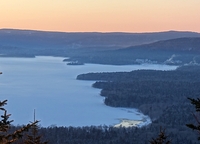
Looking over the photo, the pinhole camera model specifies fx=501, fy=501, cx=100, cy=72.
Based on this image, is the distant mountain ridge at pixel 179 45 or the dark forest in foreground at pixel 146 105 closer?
the dark forest in foreground at pixel 146 105

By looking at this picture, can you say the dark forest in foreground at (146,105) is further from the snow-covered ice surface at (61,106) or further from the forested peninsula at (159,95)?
the snow-covered ice surface at (61,106)

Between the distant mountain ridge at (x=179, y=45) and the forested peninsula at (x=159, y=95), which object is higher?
the distant mountain ridge at (x=179, y=45)

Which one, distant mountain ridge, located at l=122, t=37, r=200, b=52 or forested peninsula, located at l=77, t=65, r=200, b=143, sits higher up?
distant mountain ridge, located at l=122, t=37, r=200, b=52

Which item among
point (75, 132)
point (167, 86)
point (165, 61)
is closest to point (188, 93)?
point (167, 86)

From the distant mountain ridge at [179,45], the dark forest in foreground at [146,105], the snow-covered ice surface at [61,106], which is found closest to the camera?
the dark forest in foreground at [146,105]

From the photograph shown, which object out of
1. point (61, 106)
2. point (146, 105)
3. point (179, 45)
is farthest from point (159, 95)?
point (179, 45)

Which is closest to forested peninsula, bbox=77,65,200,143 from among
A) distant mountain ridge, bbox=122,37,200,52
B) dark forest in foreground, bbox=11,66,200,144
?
dark forest in foreground, bbox=11,66,200,144

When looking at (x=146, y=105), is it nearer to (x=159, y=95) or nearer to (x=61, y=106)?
(x=61, y=106)

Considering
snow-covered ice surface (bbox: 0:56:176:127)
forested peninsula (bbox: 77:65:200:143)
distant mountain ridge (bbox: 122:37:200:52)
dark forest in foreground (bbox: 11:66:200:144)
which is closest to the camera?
dark forest in foreground (bbox: 11:66:200:144)

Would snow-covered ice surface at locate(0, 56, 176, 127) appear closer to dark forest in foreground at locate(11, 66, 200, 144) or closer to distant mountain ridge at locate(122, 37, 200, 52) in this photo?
dark forest in foreground at locate(11, 66, 200, 144)

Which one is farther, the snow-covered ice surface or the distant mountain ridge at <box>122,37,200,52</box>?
the distant mountain ridge at <box>122,37,200,52</box>

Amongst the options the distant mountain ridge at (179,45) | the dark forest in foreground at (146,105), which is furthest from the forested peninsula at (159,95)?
the distant mountain ridge at (179,45)

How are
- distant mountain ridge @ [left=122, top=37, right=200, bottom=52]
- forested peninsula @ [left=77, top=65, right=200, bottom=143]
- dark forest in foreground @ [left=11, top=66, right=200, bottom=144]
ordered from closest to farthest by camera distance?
1. dark forest in foreground @ [left=11, top=66, right=200, bottom=144]
2. forested peninsula @ [left=77, top=65, right=200, bottom=143]
3. distant mountain ridge @ [left=122, top=37, right=200, bottom=52]
